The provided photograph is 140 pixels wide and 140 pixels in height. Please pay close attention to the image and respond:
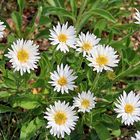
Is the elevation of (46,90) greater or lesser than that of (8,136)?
greater

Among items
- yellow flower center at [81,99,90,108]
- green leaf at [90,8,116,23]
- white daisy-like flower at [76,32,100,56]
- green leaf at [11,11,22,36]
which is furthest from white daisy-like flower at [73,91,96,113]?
green leaf at [11,11,22,36]

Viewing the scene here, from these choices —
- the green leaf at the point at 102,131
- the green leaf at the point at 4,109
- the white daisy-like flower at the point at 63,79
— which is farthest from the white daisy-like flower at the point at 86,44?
the green leaf at the point at 4,109

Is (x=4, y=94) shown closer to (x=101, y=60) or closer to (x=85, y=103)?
(x=85, y=103)

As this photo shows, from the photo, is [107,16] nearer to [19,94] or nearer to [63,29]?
[63,29]

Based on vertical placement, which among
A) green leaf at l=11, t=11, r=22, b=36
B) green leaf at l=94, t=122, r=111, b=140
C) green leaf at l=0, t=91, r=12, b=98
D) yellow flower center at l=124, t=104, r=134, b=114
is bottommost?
green leaf at l=94, t=122, r=111, b=140

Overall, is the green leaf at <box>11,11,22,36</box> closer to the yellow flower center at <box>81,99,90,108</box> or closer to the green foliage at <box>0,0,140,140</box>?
the green foliage at <box>0,0,140,140</box>

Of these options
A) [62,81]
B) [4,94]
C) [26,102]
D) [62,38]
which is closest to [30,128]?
[26,102]

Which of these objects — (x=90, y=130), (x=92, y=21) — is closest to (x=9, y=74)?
(x=90, y=130)
